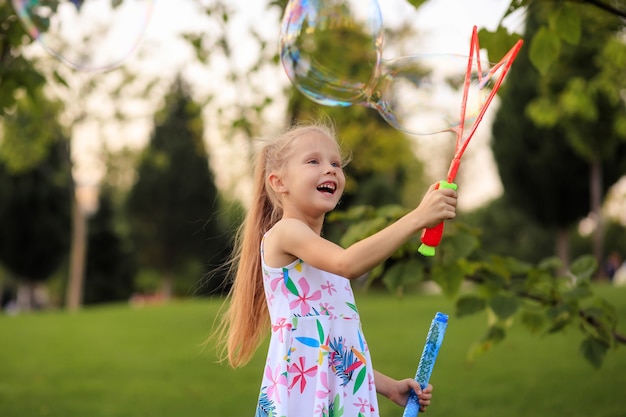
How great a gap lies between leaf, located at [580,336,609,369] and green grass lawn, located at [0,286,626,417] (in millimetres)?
1649

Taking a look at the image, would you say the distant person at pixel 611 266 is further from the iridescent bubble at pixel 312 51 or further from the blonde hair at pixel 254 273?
the blonde hair at pixel 254 273

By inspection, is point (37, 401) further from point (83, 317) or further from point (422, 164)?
point (422, 164)

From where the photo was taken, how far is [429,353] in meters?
2.31

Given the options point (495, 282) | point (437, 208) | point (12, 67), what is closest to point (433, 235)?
point (437, 208)

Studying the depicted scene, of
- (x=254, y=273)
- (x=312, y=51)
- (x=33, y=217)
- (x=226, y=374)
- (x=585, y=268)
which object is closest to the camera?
(x=254, y=273)

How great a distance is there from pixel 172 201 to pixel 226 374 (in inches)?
1049

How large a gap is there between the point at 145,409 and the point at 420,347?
370 centimetres

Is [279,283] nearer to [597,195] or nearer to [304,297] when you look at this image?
[304,297]

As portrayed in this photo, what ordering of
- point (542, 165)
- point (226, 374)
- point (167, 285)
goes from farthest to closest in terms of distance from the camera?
point (167, 285) < point (542, 165) < point (226, 374)

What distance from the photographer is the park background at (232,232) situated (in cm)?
389

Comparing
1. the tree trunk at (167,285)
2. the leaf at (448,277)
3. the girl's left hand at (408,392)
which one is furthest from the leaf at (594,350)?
the tree trunk at (167,285)

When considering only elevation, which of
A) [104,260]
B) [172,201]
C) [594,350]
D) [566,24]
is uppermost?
[566,24]

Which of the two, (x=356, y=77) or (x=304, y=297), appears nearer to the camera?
(x=304, y=297)

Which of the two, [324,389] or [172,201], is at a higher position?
[324,389]
